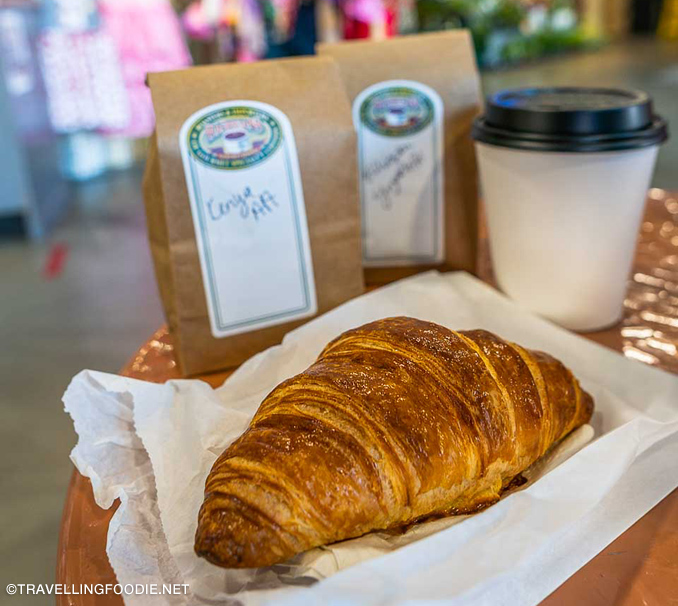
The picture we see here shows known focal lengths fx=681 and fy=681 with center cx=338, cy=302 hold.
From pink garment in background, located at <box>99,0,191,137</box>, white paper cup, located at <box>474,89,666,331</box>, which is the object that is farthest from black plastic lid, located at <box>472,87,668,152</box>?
pink garment in background, located at <box>99,0,191,137</box>

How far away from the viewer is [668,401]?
2.55 feet

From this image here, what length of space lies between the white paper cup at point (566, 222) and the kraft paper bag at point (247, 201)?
0.21 m

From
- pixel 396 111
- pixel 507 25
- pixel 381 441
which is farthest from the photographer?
pixel 507 25

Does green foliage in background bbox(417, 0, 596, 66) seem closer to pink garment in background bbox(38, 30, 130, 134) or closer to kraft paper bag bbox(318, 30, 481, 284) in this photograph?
pink garment in background bbox(38, 30, 130, 134)

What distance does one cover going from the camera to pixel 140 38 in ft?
13.3

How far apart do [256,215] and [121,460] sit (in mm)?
350

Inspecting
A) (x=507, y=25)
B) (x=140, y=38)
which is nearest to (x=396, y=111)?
(x=140, y=38)

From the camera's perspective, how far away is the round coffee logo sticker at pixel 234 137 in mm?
828

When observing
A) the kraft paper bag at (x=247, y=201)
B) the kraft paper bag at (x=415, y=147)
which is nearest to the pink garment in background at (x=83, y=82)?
the kraft paper bag at (x=415, y=147)

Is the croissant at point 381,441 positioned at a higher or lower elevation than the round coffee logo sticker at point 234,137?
lower

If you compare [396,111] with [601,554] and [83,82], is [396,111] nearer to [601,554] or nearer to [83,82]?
[601,554]

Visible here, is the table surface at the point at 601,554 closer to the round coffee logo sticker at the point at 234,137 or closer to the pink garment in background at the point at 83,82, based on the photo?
the round coffee logo sticker at the point at 234,137

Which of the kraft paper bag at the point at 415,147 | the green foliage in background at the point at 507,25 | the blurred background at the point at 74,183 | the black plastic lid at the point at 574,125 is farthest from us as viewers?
the green foliage in background at the point at 507,25

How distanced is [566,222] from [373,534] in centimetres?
50
